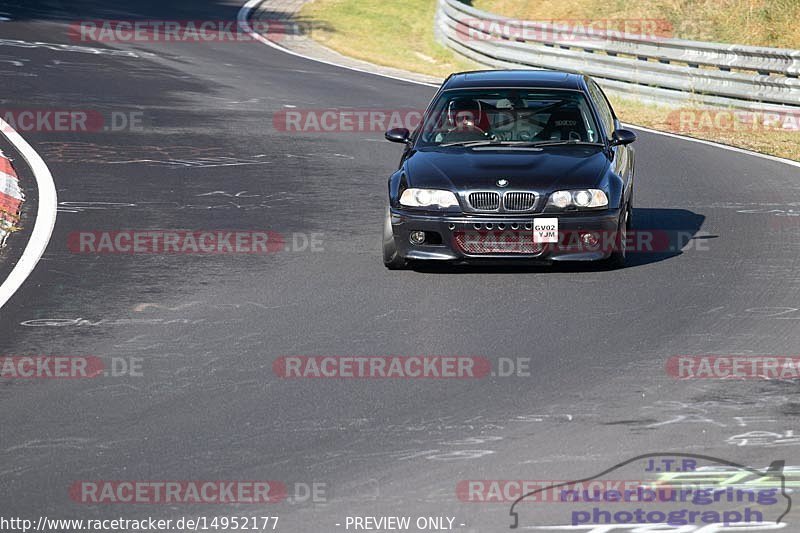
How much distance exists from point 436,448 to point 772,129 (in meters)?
15.1

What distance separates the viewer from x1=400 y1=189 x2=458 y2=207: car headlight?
11.0 m

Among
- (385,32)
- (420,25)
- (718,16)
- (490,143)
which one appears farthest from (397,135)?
(420,25)

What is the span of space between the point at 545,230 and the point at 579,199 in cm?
40

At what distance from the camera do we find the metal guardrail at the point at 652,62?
21.3m

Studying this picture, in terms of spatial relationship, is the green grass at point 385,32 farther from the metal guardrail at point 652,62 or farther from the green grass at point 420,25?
the metal guardrail at point 652,62

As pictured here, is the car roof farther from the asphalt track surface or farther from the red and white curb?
the red and white curb

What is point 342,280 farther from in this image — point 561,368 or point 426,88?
point 426,88

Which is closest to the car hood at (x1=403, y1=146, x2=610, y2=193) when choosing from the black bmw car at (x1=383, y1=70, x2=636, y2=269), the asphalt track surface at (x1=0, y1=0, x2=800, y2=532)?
the black bmw car at (x1=383, y1=70, x2=636, y2=269)

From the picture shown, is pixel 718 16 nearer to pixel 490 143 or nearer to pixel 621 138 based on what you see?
pixel 621 138

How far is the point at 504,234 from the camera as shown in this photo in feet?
35.7

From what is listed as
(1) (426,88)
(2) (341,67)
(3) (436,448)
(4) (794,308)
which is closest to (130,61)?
(2) (341,67)

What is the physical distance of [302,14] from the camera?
38.4 meters

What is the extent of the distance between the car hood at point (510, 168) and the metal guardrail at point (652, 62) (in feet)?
33.7

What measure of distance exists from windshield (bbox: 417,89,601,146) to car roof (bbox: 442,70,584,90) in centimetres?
9
